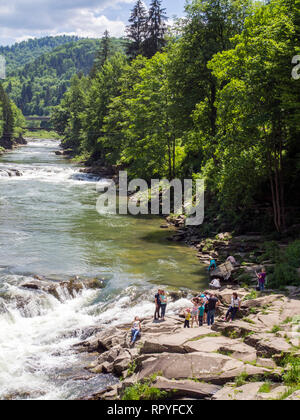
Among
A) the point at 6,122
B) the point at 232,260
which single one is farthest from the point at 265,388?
the point at 6,122

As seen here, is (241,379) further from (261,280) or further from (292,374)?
(261,280)

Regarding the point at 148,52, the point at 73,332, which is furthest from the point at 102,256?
the point at 148,52

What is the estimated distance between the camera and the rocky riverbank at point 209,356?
1099 cm

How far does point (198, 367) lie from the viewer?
480 inches

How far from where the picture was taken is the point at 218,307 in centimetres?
1844

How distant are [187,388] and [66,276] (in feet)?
42.8

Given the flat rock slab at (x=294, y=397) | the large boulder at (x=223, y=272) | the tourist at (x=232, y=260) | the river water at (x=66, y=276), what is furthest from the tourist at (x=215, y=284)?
the flat rock slab at (x=294, y=397)

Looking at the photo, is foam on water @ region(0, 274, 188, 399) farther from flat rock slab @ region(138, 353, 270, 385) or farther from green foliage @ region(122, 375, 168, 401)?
green foliage @ region(122, 375, 168, 401)

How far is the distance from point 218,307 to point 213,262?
5654mm

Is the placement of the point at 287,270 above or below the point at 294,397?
above

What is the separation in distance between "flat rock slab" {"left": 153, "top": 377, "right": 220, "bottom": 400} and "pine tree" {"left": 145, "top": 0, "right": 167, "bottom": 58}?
200 feet

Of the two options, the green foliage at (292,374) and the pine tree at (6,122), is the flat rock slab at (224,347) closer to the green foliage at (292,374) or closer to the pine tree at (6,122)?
the green foliage at (292,374)

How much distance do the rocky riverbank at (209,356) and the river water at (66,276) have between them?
1.04 metres

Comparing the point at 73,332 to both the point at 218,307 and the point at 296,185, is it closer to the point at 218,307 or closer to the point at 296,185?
the point at 218,307
